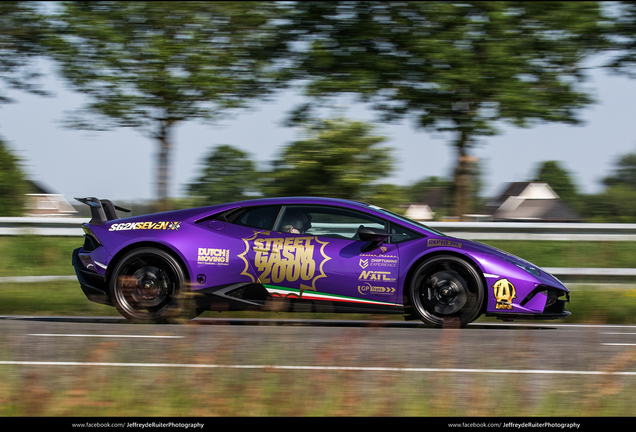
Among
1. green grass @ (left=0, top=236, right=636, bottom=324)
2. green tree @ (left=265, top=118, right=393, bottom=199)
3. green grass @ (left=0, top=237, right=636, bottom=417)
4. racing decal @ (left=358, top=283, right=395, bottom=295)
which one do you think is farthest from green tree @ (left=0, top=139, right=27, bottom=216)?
racing decal @ (left=358, top=283, right=395, bottom=295)

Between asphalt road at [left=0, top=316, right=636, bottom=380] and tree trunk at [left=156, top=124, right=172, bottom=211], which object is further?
tree trunk at [left=156, top=124, right=172, bottom=211]

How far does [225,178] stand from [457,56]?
15.7 ft

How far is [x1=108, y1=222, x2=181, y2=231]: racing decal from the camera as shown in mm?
7166

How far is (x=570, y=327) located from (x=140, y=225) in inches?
181

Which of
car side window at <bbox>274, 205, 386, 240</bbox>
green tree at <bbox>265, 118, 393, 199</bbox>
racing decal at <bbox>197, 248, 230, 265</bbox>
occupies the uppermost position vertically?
green tree at <bbox>265, 118, 393, 199</bbox>

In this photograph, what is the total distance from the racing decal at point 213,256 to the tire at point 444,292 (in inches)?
71.1

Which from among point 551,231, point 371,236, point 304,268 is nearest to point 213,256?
point 304,268

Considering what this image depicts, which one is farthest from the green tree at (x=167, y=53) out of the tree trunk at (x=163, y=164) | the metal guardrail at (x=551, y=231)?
the metal guardrail at (x=551, y=231)

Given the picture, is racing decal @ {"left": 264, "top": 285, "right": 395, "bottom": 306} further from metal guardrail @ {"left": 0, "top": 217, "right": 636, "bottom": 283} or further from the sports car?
metal guardrail @ {"left": 0, "top": 217, "right": 636, "bottom": 283}

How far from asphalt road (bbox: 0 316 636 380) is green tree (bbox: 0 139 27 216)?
14.6ft

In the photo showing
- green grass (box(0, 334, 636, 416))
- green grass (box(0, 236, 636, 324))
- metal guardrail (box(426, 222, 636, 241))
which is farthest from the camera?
metal guardrail (box(426, 222, 636, 241))

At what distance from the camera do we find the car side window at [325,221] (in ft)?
23.0

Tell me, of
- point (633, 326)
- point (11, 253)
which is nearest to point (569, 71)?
point (633, 326)
